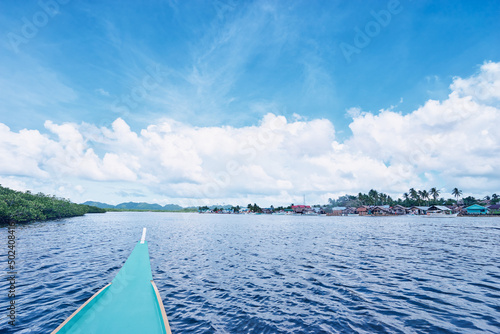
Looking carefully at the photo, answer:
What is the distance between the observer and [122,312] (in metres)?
9.16

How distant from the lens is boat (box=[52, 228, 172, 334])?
7.83 meters

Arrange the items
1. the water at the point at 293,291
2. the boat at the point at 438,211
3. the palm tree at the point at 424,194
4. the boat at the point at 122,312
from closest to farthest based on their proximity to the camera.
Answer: the boat at the point at 122,312, the water at the point at 293,291, the boat at the point at 438,211, the palm tree at the point at 424,194

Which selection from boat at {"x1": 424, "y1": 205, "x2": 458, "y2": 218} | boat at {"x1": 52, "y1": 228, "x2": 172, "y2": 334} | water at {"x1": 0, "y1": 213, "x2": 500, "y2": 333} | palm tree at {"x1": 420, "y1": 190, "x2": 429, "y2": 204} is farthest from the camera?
palm tree at {"x1": 420, "y1": 190, "x2": 429, "y2": 204}

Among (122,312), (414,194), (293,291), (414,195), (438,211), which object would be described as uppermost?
(414,194)

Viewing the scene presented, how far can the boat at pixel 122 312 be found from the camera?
783cm

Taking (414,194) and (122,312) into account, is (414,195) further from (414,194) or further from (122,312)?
(122,312)

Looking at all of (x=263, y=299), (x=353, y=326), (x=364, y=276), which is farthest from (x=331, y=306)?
(x=364, y=276)

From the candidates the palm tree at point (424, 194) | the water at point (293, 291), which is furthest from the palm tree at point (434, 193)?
the water at point (293, 291)

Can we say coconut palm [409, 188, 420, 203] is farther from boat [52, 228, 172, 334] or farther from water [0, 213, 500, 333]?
boat [52, 228, 172, 334]

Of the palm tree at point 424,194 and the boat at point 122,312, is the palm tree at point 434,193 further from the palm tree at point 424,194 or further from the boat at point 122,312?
the boat at point 122,312

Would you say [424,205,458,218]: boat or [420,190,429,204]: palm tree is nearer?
[424,205,458,218]: boat

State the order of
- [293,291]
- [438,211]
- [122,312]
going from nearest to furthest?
[122,312]
[293,291]
[438,211]

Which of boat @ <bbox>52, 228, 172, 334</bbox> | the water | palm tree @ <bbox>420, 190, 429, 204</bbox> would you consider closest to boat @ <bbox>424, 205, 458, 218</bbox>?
palm tree @ <bbox>420, 190, 429, 204</bbox>

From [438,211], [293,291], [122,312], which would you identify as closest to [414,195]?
[438,211]
